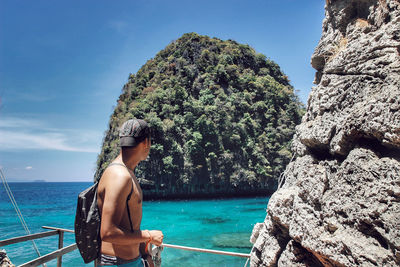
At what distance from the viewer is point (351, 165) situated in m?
1.96

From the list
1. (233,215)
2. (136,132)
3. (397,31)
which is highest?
(397,31)

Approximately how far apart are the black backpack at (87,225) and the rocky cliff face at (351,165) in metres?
1.65

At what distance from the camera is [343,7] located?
2906 mm

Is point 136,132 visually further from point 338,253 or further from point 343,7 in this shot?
point 343,7

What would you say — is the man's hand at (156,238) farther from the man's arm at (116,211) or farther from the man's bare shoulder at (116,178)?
the man's bare shoulder at (116,178)

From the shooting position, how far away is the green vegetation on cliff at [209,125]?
29125mm

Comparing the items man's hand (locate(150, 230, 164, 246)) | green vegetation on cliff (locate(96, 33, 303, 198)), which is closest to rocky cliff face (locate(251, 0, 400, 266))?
man's hand (locate(150, 230, 164, 246))

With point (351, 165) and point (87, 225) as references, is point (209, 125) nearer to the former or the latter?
point (351, 165)

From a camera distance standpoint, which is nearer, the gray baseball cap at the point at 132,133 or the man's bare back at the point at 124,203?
the man's bare back at the point at 124,203

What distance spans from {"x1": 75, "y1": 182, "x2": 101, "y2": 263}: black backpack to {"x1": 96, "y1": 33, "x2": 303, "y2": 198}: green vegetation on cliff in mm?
25298

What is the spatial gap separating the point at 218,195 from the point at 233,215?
1215cm

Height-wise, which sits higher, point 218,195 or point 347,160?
point 347,160

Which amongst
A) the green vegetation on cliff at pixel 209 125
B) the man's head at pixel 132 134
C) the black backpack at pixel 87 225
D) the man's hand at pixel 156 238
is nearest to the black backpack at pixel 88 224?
the black backpack at pixel 87 225

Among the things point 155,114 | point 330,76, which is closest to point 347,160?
point 330,76
